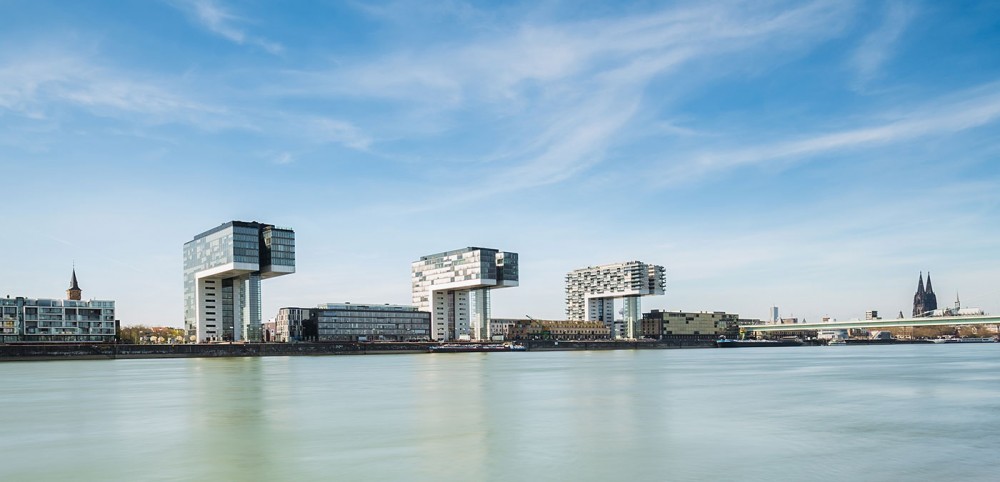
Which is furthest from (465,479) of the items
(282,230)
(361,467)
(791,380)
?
(282,230)

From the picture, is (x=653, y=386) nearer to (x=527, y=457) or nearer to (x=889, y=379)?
(x=889, y=379)

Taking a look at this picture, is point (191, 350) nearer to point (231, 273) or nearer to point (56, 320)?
point (231, 273)

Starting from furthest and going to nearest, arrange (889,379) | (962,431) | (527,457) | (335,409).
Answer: (889,379)
(335,409)
(962,431)
(527,457)

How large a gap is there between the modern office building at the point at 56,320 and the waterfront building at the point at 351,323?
47.1 m

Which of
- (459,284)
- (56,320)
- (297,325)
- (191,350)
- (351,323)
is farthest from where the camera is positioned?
(351,323)

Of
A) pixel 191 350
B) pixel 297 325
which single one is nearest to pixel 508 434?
pixel 191 350

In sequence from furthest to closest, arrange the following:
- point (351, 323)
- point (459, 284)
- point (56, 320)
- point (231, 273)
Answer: point (351, 323) → point (459, 284) → point (56, 320) → point (231, 273)

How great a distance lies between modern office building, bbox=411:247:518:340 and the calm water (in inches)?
4462

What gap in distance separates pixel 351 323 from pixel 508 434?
165 meters

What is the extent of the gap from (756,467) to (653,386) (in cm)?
2788

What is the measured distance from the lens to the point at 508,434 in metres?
24.5

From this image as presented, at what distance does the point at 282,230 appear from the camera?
12250cm

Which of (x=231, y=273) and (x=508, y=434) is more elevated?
(x=231, y=273)

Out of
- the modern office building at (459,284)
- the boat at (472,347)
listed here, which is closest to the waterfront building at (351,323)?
the modern office building at (459,284)
